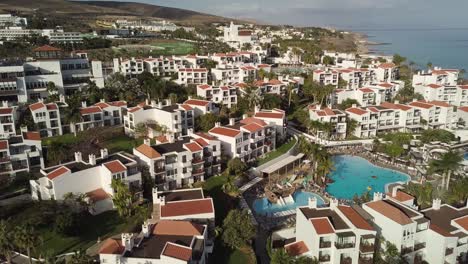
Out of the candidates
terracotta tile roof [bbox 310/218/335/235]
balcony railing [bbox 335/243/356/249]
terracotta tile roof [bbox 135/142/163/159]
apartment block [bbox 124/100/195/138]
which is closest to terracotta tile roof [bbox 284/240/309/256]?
terracotta tile roof [bbox 310/218/335/235]

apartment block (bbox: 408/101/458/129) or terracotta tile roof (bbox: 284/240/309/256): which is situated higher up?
apartment block (bbox: 408/101/458/129)

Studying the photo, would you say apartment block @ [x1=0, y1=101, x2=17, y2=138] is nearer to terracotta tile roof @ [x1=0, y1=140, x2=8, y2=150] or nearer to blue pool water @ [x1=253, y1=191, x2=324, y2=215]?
A: terracotta tile roof @ [x1=0, y1=140, x2=8, y2=150]

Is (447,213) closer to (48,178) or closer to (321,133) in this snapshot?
(321,133)

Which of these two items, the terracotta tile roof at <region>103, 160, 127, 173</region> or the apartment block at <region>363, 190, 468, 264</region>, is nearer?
the apartment block at <region>363, 190, 468, 264</region>

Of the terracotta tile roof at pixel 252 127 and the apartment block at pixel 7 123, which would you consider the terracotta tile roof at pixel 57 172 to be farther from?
the terracotta tile roof at pixel 252 127

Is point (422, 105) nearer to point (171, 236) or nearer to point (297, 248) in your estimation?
point (297, 248)

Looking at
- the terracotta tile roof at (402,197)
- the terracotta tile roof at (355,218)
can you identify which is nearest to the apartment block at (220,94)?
the terracotta tile roof at (402,197)

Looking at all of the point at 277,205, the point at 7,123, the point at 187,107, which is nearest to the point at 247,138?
the point at 277,205
